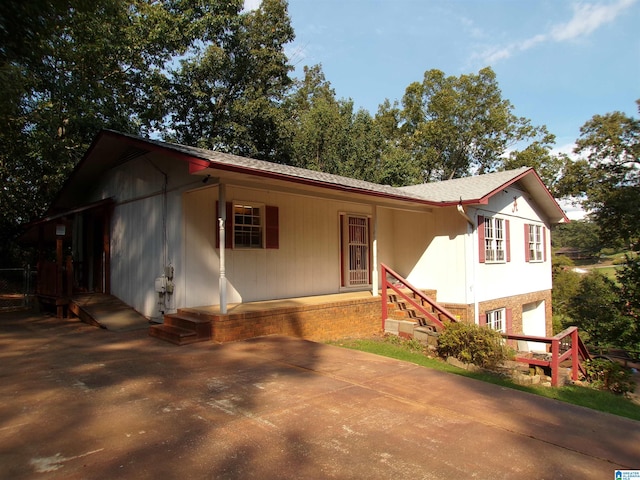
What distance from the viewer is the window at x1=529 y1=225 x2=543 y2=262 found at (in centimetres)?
1549

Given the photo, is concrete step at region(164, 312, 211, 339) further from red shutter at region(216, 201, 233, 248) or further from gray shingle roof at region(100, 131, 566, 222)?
gray shingle roof at region(100, 131, 566, 222)

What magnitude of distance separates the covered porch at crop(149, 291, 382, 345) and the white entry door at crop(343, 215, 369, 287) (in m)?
1.45

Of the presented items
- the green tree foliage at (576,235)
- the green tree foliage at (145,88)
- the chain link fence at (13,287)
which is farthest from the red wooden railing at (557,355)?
the green tree foliage at (576,235)

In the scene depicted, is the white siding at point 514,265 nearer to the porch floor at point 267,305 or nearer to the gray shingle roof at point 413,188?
the gray shingle roof at point 413,188

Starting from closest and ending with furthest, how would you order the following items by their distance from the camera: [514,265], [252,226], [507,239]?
[252,226]
[507,239]
[514,265]

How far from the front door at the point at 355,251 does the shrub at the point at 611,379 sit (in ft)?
19.3

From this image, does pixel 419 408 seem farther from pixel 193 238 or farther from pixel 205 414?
pixel 193 238

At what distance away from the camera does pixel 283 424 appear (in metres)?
3.70

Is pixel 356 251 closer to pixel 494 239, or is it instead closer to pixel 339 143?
pixel 494 239

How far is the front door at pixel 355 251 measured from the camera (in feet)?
37.9

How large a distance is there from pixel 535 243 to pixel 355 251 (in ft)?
27.0

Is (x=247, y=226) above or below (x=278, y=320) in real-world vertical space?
above

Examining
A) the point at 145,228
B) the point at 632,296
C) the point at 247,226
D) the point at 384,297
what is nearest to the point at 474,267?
the point at 384,297

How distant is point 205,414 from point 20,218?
18.0 meters
